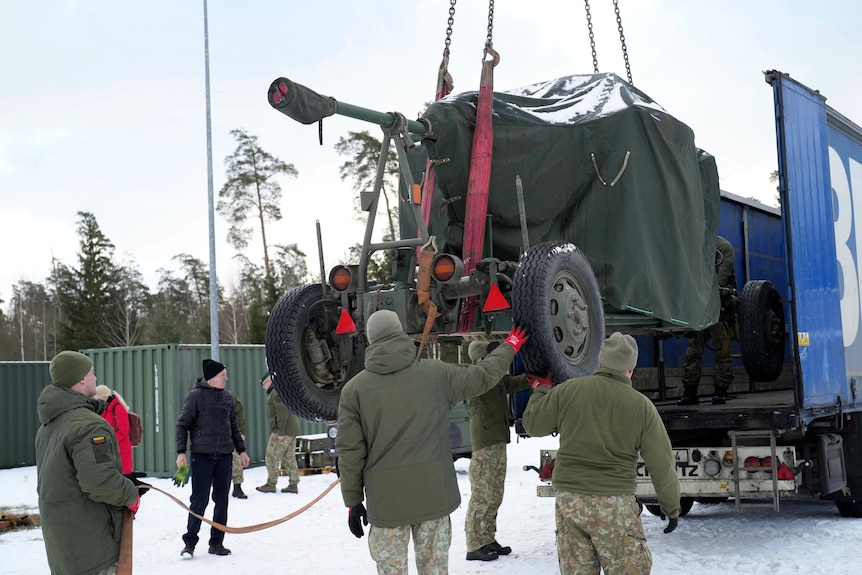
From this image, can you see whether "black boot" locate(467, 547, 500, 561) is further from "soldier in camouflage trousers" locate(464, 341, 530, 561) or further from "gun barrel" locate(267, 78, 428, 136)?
"gun barrel" locate(267, 78, 428, 136)

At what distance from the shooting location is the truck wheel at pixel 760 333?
8.02 metres

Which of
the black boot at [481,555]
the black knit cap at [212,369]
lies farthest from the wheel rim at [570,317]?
the black knit cap at [212,369]

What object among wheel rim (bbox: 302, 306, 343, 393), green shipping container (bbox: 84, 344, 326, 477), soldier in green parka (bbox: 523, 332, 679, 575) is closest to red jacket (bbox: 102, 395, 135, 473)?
wheel rim (bbox: 302, 306, 343, 393)

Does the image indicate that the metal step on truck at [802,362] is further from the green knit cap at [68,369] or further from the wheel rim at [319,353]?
the green knit cap at [68,369]

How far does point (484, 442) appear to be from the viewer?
24.7 ft

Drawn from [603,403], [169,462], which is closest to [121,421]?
[603,403]

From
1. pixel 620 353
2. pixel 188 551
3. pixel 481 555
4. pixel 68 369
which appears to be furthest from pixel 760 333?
pixel 68 369

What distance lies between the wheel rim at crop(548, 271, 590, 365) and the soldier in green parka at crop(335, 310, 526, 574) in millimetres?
1131

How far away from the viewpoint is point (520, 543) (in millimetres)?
8062

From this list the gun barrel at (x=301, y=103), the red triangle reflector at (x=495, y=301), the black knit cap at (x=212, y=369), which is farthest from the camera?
the black knit cap at (x=212, y=369)

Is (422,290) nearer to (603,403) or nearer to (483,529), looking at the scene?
(603,403)

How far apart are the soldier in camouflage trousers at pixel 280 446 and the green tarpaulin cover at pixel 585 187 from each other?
6.97m

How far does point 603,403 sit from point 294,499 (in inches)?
329

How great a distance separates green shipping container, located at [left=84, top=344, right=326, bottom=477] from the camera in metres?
15.9
